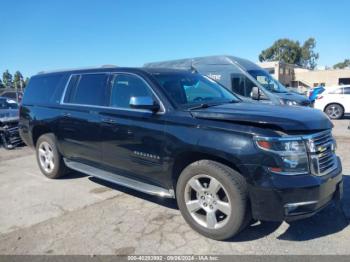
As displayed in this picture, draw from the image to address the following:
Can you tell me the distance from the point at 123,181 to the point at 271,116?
222 centimetres

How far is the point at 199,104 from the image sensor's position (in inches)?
167

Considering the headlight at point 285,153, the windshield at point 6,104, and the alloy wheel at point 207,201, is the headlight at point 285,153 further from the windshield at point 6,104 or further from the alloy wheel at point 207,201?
the windshield at point 6,104

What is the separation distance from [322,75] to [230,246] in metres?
56.9

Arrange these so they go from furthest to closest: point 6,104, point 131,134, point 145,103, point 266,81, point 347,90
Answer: point 347,90 → point 6,104 → point 266,81 → point 131,134 → point 145,103

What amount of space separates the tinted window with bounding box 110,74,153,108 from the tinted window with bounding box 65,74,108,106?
0.21m

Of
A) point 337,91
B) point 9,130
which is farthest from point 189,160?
point 337,91

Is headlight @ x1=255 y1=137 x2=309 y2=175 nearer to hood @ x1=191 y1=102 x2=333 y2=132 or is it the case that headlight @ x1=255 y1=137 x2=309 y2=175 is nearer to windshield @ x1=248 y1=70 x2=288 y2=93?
hood @ x1=191 y1=102 x2=333 y2=132

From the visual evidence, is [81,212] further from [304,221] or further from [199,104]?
[304,221]

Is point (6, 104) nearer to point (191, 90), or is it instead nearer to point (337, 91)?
point (191, 90)

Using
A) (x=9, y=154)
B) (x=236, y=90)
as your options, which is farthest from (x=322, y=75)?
(x=9, y=154)

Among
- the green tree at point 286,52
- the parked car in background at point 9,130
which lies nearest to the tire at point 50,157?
the parked car in background at point 9,130

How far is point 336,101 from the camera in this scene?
15.6 metres

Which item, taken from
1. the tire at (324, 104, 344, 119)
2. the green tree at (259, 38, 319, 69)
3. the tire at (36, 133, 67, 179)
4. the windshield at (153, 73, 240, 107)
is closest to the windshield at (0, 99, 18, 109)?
the tire at (36, 133, 67, 179)

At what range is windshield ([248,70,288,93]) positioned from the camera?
10.6m
